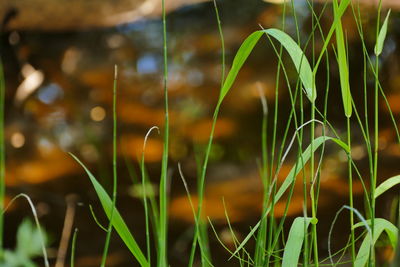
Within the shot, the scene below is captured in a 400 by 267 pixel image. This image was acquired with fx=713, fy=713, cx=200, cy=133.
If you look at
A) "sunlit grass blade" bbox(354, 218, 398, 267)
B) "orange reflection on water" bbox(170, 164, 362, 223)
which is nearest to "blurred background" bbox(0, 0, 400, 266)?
"orange reflection on water" bbox(170, 164, 362, 223)

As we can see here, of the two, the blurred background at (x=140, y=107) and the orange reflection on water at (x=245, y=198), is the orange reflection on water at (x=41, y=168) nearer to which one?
the blurred background at (x=140, y=107)

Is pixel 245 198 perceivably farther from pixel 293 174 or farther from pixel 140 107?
pixel 293 174

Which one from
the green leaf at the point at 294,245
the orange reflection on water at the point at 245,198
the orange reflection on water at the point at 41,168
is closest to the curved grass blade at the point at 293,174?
the green leaf at the point at 294,245

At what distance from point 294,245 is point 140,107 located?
1.34 meters

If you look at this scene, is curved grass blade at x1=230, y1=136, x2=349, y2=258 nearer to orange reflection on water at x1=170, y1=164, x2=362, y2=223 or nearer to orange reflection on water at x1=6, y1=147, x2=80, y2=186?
orange reflection on water at x1=170, y1=164, x2=362, y2=223

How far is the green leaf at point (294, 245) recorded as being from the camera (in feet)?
2.35

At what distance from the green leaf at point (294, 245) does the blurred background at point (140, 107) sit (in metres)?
1.14

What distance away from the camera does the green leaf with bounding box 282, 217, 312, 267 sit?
72 centimetres

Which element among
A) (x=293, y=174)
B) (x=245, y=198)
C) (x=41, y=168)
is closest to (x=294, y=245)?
Result: (x=293, y=174)

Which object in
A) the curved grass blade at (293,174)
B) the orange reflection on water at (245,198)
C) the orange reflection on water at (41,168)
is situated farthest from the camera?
the orange reflection on water at (41,168)

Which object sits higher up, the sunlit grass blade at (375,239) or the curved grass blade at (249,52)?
the curved grass blade at (249,52)

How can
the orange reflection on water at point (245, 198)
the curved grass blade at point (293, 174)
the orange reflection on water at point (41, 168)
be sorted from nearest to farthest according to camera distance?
the curved grass blade at point (293, 174) < the orange reflection on water at point (245, 198) < the orange reflection on water at point (41, 168)

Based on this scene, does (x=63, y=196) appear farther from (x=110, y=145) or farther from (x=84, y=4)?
(x=84, y=4)

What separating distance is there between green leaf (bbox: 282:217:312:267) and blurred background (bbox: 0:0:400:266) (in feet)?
3.74
